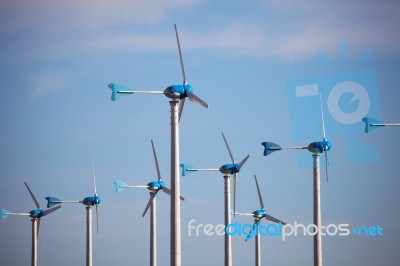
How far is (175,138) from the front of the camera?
252ft

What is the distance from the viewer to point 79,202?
12706 centimetres

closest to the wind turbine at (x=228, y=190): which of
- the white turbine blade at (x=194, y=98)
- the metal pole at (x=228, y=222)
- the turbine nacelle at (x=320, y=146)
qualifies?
the metal pole at (x=228, y=222)

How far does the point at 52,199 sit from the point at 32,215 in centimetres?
446

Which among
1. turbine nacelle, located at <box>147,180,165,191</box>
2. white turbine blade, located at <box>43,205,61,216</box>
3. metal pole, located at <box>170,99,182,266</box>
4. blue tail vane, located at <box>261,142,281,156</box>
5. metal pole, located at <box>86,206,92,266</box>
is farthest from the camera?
white turbine blade, located at <box>43,205,61,216</box>

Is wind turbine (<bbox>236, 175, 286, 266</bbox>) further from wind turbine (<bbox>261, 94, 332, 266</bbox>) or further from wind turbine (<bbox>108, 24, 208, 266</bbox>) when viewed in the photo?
wind turbine (<bbox>108, 24, 208, 266</bbox>)

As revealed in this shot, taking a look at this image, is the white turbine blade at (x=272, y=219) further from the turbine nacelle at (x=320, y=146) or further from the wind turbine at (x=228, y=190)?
the turbine nacelle at (x=320, y=146)

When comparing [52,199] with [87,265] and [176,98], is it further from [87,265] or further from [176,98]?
[176,98]

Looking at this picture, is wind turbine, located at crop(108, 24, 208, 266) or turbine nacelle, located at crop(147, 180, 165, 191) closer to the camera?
wind turbine, located at crop(108, 24, 208, 266)

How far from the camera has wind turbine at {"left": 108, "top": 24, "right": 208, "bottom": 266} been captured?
7538 centimetres

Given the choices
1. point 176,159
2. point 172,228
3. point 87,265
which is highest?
point 176,159

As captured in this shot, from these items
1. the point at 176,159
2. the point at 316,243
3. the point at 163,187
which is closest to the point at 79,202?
the point at 163,187

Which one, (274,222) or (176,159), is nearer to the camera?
(176,159)

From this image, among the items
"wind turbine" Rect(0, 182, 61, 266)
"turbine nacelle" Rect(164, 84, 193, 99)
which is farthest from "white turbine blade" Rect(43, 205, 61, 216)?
"turbine nacelle" Rect(164, 84, 193, 99)

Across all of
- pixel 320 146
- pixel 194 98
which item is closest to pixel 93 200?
pixel 320 146
